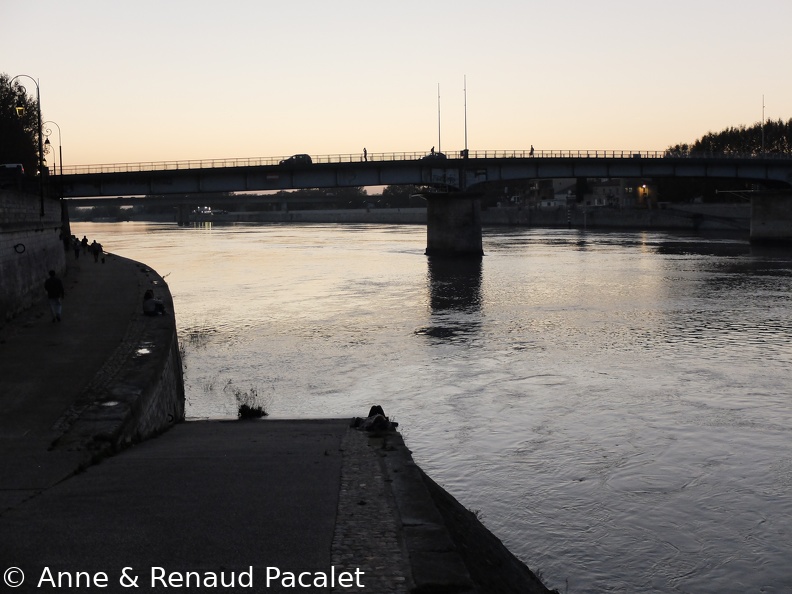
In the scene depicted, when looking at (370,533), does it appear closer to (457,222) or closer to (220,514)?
(220,514)

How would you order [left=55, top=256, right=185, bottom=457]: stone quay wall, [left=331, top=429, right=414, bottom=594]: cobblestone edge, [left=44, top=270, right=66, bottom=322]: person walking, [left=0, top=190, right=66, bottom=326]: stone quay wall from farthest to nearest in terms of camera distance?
[left=0, top=190, right=66, bottom=326]: stone quay wall
[left=44, top=270, right=66, bottom=322]: person walking
[left=55, top=256, right=185, bottom=457]: stone quay wall
[left=331, top=429, right=414, bottom=594]: cobblestone edge

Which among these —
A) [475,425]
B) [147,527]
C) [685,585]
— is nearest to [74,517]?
[147,527]

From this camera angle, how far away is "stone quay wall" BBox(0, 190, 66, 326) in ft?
94.2

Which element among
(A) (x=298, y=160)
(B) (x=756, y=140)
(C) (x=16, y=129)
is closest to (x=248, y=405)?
(A) (x=298, y=160)

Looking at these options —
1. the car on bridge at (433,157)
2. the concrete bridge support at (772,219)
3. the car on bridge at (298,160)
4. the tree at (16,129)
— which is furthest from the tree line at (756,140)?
the tree at (16,129)

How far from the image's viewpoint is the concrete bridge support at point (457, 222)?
282 ft

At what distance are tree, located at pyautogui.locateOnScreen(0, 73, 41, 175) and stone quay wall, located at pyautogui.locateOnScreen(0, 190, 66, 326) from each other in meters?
46.5

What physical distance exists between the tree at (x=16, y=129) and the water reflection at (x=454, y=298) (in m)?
42.2

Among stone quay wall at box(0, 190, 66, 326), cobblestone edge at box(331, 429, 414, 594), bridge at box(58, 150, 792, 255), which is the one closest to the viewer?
cobblestone edge at box(331, 429, 414, 594)

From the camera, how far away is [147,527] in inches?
369

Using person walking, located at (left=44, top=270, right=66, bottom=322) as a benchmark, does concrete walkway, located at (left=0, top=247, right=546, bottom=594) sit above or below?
below

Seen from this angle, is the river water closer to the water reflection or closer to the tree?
the water reflection

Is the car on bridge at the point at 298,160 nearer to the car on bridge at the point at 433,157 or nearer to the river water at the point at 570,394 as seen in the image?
the car on bridge at the point at 433,157

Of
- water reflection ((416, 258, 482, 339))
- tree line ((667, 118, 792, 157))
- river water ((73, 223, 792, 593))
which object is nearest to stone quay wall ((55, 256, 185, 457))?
river water ((73, 223, 792, 593))
